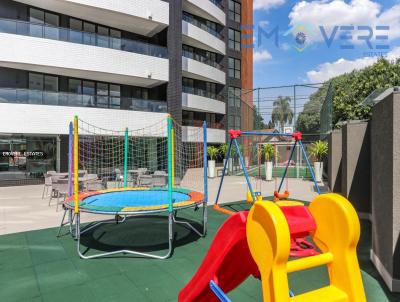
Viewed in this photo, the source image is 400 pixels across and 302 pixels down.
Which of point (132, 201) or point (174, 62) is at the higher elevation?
point (174, 62)

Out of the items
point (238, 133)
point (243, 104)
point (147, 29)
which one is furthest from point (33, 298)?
point (243, 104)

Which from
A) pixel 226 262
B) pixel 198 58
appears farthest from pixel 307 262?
pixel 198 58

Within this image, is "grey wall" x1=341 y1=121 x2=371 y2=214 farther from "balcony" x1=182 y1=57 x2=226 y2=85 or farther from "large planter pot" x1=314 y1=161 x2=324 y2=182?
"balcony" x1=182 y1=57 x2=226 y2=85

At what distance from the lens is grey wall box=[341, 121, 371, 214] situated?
26.3 feet

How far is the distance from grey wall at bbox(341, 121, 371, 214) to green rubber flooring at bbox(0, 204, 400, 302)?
6.61 feet

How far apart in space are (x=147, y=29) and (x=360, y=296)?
21393mm

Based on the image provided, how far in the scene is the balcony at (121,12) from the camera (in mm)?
16422

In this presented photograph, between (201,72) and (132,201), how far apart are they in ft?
65.2

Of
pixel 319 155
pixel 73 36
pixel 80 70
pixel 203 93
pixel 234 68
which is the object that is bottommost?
pixel 319 155

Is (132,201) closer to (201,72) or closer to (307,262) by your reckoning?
(307,262)

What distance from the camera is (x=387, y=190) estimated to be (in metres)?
4.31

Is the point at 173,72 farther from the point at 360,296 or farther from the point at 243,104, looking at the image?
the point at 360,296

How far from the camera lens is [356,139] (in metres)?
8.21

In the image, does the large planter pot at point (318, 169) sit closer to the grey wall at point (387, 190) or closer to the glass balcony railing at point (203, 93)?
the glass balcony railing at point (203, 93)
